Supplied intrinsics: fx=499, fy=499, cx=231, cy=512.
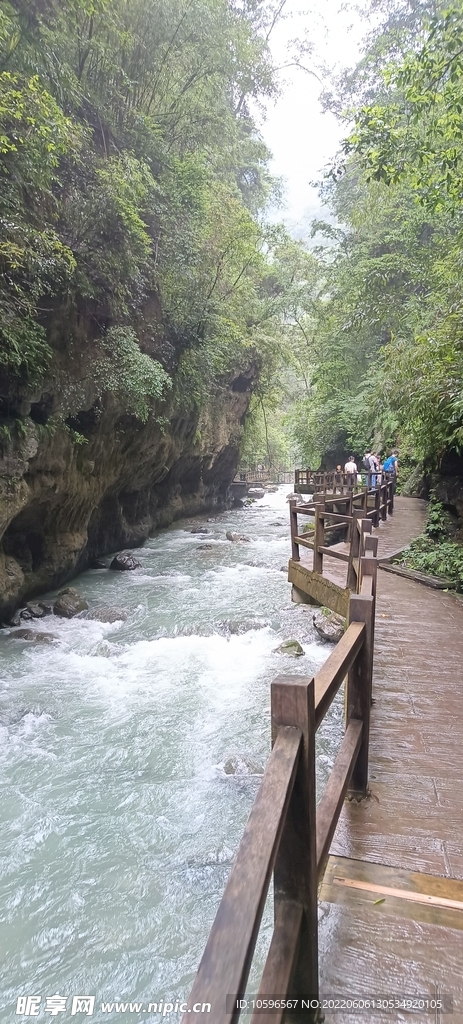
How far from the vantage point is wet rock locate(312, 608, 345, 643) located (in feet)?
24.8

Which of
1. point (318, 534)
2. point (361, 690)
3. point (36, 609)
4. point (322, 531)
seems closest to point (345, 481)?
Answer: point (322, 531)

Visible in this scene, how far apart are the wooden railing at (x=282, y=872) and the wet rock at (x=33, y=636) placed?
6.70m

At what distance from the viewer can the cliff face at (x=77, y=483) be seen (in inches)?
323

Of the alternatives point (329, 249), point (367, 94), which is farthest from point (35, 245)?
point (367, 94)

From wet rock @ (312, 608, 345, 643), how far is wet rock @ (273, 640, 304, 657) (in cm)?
47

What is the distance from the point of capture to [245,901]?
3.73 feet

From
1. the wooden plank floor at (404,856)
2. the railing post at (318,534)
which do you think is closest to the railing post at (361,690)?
the wooden plank floor at (404,856)

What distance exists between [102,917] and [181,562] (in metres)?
10.8

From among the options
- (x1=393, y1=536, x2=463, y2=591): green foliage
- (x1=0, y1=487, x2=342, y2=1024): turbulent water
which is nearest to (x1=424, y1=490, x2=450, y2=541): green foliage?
(x1=393, y1=536, x2=463, y2=591): green foliage

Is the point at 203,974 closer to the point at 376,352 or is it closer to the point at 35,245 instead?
the point at 35,245

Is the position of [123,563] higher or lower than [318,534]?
lower

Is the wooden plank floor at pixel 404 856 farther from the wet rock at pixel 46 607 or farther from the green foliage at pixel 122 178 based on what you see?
the wet rock at pixel 46 607

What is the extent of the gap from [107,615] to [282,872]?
26.5ft

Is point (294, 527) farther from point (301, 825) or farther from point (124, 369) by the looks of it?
point (301, 825)
